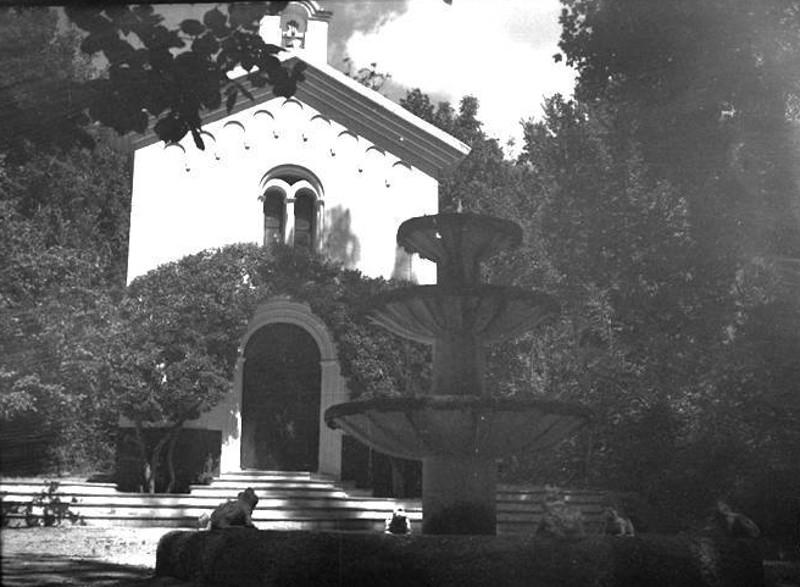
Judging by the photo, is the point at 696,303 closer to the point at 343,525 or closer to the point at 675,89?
the point at 675,89

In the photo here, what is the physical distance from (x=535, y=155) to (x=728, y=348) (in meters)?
2.83

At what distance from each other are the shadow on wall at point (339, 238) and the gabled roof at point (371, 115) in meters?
1.07

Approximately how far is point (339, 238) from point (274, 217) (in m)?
0.89

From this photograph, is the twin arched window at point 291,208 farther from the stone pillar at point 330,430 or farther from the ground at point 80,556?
the ground at point 80,556

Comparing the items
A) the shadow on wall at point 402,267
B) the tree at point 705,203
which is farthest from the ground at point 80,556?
the tree at point 705,203

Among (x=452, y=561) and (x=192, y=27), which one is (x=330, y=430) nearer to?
(x=452, y=561)

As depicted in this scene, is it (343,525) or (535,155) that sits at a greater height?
(535,155)

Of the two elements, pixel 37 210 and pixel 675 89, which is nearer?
pixel 675 89

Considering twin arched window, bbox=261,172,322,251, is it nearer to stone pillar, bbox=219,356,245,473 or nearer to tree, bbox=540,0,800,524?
stone pillar, bbox=219,356,245,473

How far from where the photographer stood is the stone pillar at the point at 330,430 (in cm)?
1017

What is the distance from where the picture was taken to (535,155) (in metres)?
10.3

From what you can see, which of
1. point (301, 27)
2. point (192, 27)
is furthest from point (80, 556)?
point (301, 27)

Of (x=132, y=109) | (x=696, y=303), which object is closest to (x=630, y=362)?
(x=696, y=303)

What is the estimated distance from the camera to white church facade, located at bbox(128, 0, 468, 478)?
10.8m
